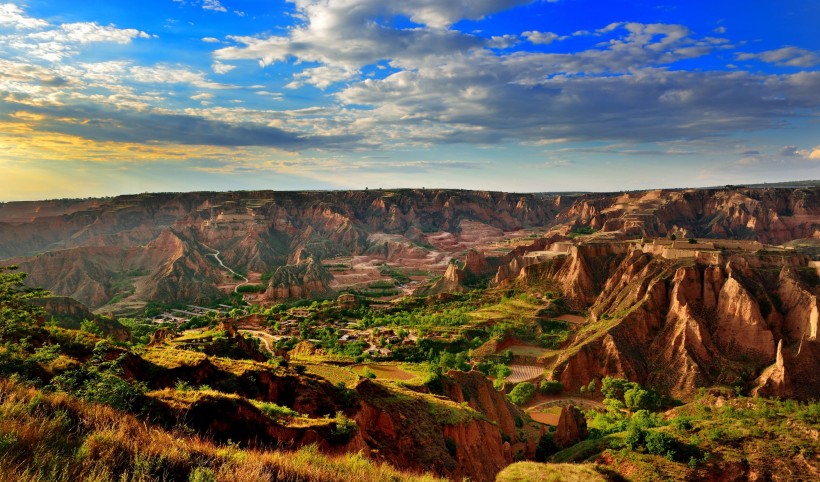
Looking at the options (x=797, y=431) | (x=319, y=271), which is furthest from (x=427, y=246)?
(x=797, y=431)

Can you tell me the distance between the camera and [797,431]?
62.8ft

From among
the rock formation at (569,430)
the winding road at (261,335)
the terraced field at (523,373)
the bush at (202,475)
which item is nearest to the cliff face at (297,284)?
the winding road at (261,335)

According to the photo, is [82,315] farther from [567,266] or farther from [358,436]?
[567,266]

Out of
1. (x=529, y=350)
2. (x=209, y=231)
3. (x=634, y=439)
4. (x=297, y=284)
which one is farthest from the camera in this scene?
(x=209, y=231)

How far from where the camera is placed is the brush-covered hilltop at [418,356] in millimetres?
9116

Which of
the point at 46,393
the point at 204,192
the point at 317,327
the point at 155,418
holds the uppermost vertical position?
the point at 204,192

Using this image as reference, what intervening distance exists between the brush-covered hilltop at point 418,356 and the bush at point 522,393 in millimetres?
434

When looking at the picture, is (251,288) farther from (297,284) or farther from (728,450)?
(728,450)

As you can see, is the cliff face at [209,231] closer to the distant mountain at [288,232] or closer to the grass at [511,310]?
the distant mountain at [288,232]

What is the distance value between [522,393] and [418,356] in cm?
1053

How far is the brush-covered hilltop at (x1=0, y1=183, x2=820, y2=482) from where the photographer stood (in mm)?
9116

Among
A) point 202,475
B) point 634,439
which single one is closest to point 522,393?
point 634,439

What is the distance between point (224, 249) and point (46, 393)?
375 ft

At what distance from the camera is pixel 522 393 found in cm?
3897
